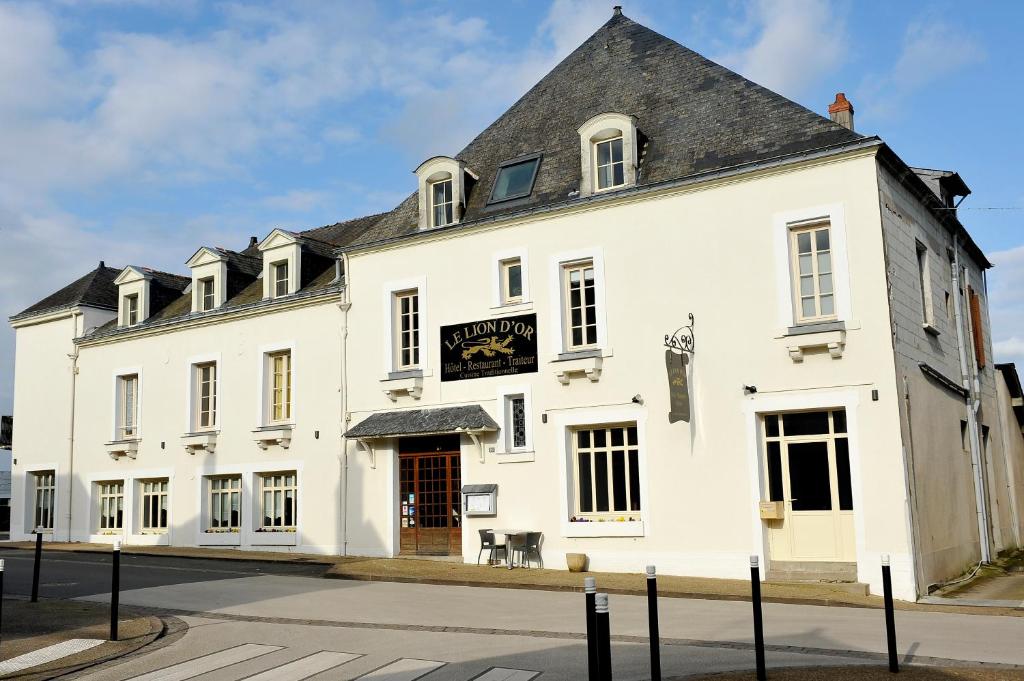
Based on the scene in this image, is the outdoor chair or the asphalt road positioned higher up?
the outdoor chair

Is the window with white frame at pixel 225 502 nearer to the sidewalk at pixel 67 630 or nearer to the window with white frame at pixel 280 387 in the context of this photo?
the window with white frame at pixel 280 387

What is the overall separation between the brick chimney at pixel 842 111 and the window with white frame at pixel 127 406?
18.6 meters

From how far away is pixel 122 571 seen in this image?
17672 mm

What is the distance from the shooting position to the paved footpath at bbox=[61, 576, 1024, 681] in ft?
28.7

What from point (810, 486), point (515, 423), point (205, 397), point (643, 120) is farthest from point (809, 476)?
point (205, 397)

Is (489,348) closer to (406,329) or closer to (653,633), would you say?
(406,329)

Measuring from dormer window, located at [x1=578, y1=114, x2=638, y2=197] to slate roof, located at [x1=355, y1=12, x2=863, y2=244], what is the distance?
1.29 ft

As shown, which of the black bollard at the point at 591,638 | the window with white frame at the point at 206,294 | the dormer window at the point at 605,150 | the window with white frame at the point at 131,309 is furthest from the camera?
the window with white frame at the point at 131,309

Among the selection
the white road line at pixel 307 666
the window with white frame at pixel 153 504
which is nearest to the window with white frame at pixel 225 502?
the window with white frame at pixel 153 504

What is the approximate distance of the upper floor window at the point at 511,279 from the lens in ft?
63.4

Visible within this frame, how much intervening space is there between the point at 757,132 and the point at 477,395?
23.5 ft

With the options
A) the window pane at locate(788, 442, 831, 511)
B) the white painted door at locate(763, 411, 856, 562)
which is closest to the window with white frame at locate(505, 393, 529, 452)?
the white painted door at locate(763, 411, 856, 562)

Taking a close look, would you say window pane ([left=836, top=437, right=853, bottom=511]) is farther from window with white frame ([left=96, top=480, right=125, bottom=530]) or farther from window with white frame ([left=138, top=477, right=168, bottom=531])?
window with white frame ([left=96, top=480, right=125, bottom=530])

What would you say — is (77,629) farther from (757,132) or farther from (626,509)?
(757,132)
